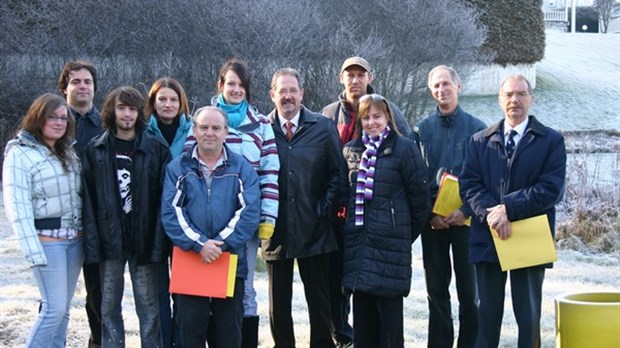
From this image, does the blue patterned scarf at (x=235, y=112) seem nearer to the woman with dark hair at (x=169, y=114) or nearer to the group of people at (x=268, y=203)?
the group of people at (x=268, y=203)

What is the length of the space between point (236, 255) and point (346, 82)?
1.72m

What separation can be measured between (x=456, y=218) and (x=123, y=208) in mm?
2256

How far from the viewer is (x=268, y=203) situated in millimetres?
5312

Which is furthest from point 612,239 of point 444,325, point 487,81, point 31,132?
point 487,81

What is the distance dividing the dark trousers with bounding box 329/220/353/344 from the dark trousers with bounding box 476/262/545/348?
111 centimetres

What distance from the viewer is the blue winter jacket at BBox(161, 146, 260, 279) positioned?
4867 mm

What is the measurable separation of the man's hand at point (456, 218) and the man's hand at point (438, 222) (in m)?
0.02

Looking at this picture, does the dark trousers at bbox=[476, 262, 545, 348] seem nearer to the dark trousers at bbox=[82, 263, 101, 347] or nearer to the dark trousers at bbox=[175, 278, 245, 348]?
the dark trousers at bbox=[175, 278, 245, 348]

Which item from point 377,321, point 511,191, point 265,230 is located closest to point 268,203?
point 265,230

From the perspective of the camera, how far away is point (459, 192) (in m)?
5.39

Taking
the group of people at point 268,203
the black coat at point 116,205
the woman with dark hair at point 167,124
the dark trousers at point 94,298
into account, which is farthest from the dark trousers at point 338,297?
the dark trousers at point 94,298

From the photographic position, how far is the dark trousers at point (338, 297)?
5898 mm

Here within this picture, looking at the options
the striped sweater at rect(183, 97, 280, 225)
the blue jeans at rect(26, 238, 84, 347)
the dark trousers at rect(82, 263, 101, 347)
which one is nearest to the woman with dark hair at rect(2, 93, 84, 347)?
the blue jeans at rect(26, 238, 84, 347)

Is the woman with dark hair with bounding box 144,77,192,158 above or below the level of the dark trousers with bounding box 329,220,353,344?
above
